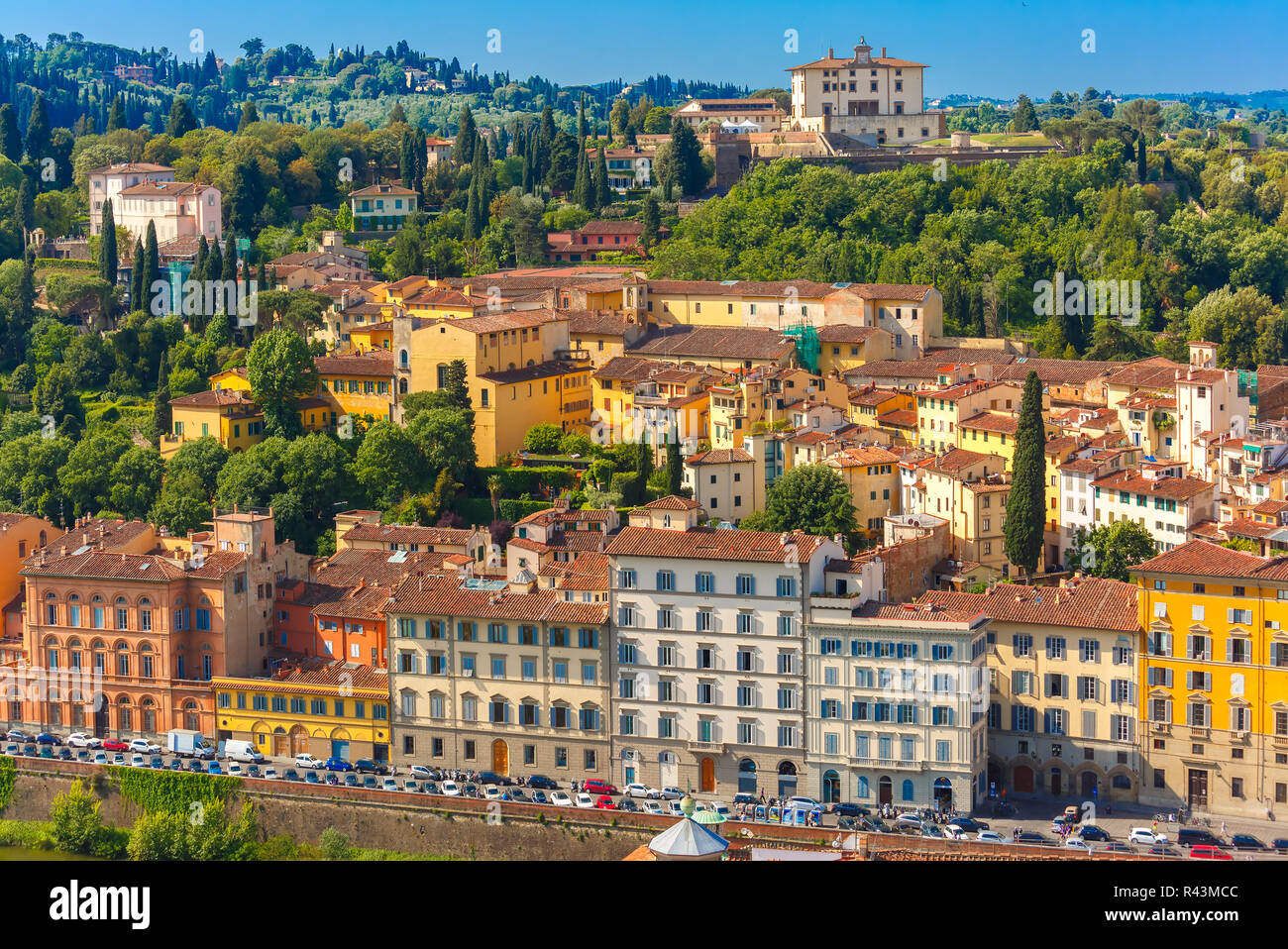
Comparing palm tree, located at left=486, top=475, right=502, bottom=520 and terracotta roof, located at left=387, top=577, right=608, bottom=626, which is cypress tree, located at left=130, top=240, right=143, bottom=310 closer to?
palm tree, located at left=486, top=475, right=502, bottom=520

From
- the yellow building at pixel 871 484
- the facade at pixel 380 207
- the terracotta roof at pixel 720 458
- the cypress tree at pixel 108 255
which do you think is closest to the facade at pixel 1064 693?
the yellow building at pixel 871 484

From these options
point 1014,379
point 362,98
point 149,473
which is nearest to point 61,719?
point 149,473

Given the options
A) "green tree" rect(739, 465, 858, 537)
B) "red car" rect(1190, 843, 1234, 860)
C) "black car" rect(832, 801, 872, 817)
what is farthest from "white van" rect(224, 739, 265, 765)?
"red car" rect(1190, 843, 1234, 860)

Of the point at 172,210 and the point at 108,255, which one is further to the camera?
the point at 172,210

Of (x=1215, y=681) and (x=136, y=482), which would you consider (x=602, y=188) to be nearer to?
(x=136, y=482)

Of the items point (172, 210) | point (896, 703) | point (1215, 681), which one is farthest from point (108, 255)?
point (1215, 681)

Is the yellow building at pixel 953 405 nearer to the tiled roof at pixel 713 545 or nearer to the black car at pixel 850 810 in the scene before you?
the tiled roof at pixel 713 545
